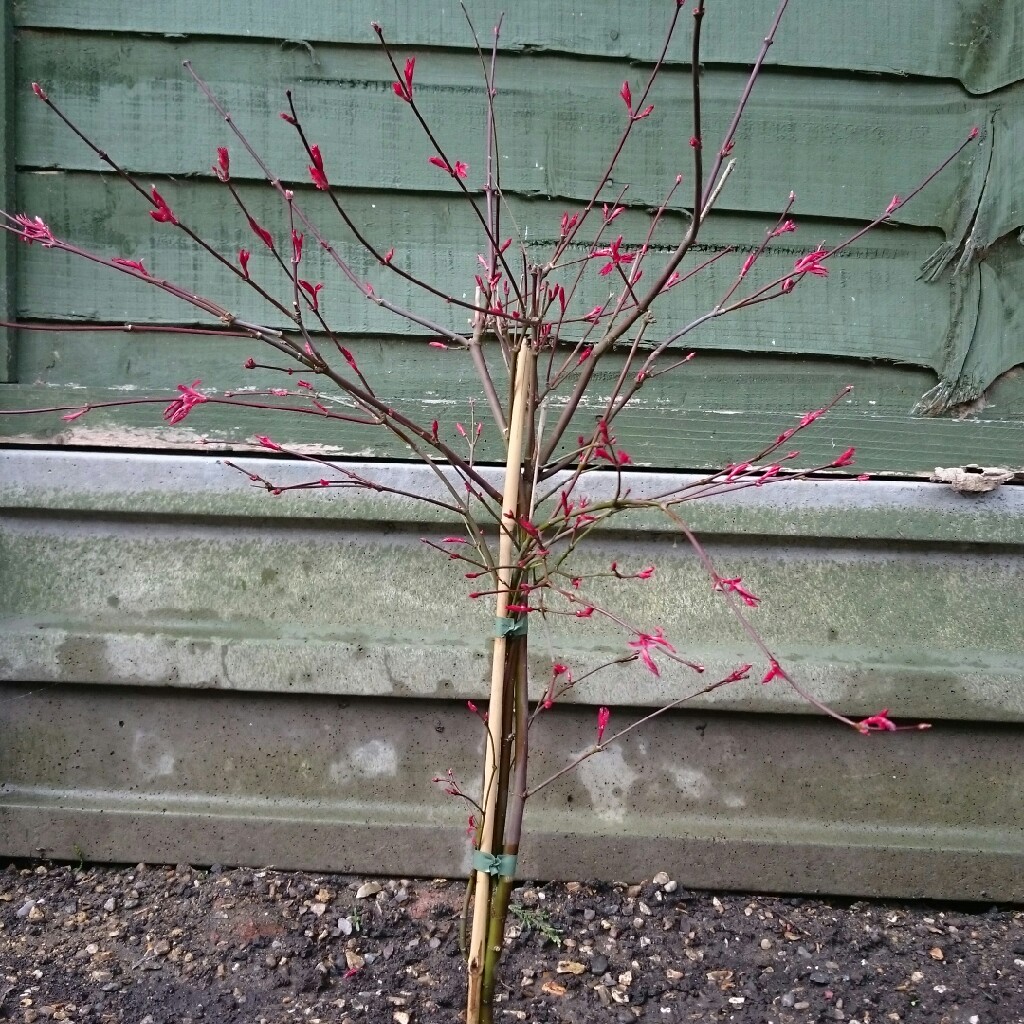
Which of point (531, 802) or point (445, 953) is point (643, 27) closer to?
Result: point (531, 802)

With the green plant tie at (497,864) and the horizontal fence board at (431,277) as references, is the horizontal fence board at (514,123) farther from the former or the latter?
the green plant tie at (497,864)

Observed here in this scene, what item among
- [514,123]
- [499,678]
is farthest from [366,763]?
[514,123]

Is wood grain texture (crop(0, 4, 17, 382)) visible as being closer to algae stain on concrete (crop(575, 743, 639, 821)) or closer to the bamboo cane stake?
the bamboo cane stake

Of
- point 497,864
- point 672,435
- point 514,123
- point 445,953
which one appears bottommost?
point 445,953

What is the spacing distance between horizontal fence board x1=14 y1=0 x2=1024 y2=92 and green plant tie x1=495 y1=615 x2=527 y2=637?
172cm

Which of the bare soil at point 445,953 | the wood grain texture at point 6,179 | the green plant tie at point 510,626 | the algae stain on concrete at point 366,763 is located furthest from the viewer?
the algae stain on concrete at point 366,763

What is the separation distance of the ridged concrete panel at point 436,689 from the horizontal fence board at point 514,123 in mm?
819

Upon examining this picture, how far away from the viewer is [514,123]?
238 centimetres

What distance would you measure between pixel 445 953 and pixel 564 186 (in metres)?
1.99

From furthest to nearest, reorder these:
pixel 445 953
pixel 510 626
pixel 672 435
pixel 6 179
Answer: pixel 672 435 < pixel 6 179 < pixel 445 953 < pixel 510 626

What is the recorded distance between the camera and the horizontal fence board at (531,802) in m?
2.35

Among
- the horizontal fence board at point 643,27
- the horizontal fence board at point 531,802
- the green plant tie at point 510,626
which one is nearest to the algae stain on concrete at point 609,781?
the horizontal fence board at point 531,802

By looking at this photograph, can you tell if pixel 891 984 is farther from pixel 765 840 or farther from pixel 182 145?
pixel 182 145

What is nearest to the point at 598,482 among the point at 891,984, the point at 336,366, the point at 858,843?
the point at 336,366
